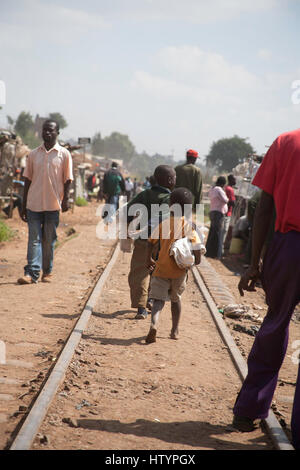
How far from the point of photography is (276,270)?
3896 millimetres

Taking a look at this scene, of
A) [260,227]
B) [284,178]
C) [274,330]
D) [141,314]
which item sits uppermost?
[284,178]

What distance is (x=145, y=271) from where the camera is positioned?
729 centimetres

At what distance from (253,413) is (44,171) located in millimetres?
5440

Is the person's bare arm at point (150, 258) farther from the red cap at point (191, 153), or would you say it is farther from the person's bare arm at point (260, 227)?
the red cap at point (191, 153)

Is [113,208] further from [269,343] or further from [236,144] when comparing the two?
[236,144]

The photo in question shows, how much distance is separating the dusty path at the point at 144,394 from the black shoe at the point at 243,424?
0.18 ft

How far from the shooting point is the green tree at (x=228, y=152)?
414 feet

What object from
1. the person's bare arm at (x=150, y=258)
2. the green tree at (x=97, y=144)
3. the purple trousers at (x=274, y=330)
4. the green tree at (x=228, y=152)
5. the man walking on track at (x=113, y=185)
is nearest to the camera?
the purple trousers at (x=274, y=330)

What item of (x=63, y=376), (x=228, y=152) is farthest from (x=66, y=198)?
(x=228, y=152)

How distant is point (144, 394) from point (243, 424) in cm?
99

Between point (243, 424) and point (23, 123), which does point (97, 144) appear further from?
point (243, 424)

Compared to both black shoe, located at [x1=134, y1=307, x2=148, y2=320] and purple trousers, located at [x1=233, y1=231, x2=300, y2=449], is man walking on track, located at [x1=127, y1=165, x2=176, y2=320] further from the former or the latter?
purple trousers, located at [x1=233, y1=231, x2=300, y2=449]

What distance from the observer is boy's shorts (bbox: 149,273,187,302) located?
20.8 ft

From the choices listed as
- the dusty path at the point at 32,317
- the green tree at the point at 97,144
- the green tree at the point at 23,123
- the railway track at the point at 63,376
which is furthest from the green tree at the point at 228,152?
the railway track at the point at 63,376
